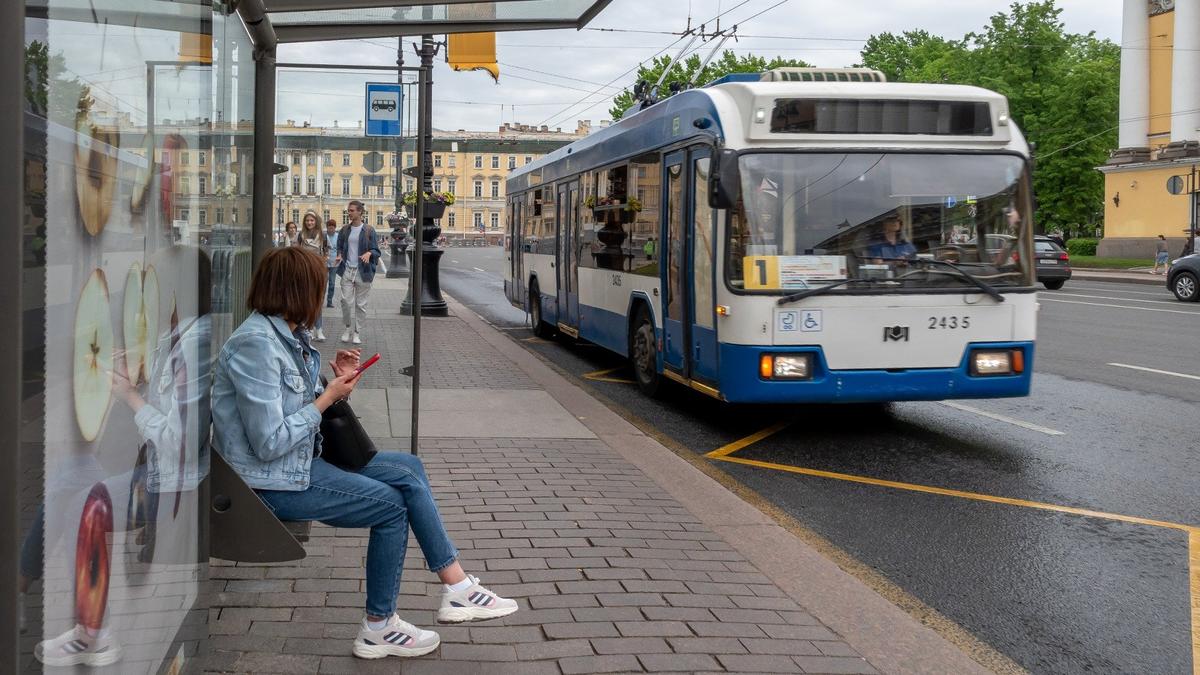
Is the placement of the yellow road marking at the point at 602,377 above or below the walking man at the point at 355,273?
below

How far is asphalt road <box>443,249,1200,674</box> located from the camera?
4961 millimetres

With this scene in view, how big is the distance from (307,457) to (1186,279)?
26017 mm

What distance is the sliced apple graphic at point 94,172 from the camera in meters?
2.03

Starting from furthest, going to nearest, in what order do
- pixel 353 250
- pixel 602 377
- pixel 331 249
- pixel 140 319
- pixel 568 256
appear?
1. pixel 568 256
2. pixel 602 377
3. pixel 331 249
4. pixel 353 250
5. pixel 140 319

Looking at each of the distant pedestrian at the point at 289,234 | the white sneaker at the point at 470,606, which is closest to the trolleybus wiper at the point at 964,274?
the distant pedestrian at the point at 289,234

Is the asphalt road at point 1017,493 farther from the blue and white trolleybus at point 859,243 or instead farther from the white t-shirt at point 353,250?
the white t-shirt at point 353,250

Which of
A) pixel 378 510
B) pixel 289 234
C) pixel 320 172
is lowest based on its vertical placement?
pixel 378 510

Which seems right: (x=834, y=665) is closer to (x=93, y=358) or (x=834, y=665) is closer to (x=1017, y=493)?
(x=93, y=358)

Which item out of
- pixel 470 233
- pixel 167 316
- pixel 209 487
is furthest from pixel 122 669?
pixel 470 233

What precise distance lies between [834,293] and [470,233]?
8988 cm

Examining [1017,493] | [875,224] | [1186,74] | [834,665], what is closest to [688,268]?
[875,224]

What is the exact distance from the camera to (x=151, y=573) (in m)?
2.74

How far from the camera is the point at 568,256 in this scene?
1459 cm

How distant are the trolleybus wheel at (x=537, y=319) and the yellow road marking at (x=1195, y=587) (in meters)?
11.5
